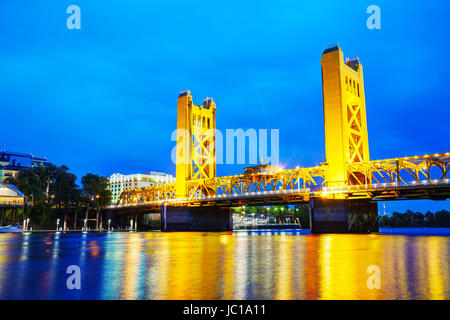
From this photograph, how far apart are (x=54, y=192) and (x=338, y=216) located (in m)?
91.0

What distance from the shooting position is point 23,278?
1218 centimetres

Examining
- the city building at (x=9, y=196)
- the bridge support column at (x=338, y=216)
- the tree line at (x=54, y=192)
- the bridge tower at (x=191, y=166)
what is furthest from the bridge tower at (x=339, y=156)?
the tree line at (x=54, y=192)

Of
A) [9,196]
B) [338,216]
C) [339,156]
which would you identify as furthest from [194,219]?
[339,156]

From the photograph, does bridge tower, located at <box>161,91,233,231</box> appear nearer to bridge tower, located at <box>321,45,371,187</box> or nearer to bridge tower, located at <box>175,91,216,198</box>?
bridge tower, located at <box>175,91,216,198</box>

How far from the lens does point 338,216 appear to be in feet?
228

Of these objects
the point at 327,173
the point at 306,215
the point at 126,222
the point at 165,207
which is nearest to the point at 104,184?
the point at 126,222

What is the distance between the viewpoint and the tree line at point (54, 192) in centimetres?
10919

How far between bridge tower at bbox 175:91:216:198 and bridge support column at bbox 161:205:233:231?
5.32 m

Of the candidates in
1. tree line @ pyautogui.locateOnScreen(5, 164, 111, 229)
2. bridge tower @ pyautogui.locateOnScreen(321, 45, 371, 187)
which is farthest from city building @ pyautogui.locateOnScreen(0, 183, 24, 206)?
bridge tower @ pyautogui.locateOnScreen(321, 45, 371, 187)

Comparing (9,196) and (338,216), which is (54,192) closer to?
(9,196)

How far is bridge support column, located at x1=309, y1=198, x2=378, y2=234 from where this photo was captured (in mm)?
68562

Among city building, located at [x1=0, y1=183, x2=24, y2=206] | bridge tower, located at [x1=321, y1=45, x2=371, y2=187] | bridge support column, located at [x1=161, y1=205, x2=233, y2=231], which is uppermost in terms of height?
bridge tower, located at [x1=321, y1=45, x2=371, y2=187]
